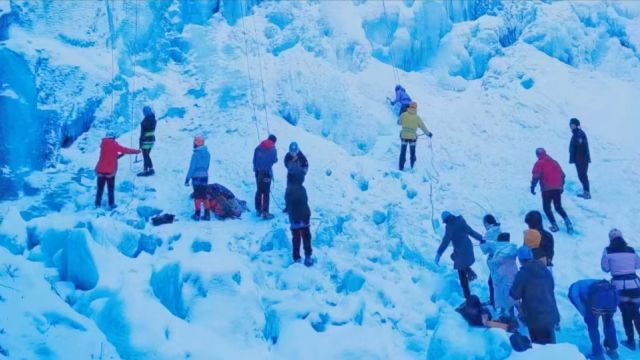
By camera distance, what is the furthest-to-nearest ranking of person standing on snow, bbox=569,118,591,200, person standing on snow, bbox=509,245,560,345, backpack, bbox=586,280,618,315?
1. person standing on snow, bbox=569,118,591,200
2. backpack, bbox=586,280,618,315
3. person standing on snow, bbox=509,245,560,345

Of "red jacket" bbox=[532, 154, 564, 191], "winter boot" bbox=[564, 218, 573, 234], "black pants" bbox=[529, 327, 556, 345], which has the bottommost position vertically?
"winter boot" bbox=[564, 218, 573, 234]

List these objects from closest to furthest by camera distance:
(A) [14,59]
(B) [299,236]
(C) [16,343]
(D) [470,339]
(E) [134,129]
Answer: (C) [16,343], (D) [470,339], (B) [299,236], (A) [14,59], (E) [134,129]

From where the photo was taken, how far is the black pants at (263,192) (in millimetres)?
10011

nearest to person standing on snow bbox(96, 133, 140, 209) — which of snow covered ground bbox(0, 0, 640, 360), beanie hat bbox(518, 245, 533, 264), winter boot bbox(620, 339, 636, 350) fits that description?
snow covered ground bbox(0, 0, 640, 360)

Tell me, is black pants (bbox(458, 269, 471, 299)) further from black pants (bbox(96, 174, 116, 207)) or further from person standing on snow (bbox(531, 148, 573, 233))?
black pants (bbox(96, 174, 116, 207))

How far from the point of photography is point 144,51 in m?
14.1

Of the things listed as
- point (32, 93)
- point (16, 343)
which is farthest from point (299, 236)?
point (32, 93)

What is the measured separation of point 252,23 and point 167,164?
509cm

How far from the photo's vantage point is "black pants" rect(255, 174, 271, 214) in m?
10.0

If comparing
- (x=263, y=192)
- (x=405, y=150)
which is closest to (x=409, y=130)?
(x=405, y=150)

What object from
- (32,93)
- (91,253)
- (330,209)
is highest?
(32,93)

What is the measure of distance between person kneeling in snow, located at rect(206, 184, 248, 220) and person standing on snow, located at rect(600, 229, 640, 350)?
5605mm

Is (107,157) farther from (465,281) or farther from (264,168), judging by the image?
(465,281)

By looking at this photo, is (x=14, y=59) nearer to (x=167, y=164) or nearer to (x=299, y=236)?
(x=167, y=164)
